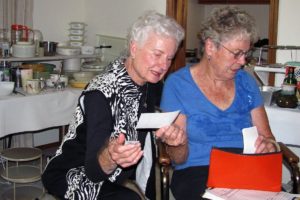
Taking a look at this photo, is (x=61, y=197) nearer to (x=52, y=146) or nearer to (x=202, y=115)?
(x=202, y=115)

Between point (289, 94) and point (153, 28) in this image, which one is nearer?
point (153, 28)

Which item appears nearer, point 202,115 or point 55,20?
point 202,115

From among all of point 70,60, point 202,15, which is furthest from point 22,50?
point 202,15

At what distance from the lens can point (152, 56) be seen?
1.36m

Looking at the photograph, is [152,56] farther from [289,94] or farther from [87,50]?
[87,50]

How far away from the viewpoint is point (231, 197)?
1.36 meters

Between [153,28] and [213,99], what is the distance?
0.47 metres

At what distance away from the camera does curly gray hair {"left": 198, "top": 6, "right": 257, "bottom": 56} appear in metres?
1.54

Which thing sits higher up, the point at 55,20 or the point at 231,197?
the point at 55,20

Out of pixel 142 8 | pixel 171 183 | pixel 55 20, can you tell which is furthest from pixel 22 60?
pixel 171 183

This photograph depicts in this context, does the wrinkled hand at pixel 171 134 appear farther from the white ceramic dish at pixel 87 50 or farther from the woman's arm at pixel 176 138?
the white ceramic dish at pixel 87 50

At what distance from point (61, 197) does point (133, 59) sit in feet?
1.85

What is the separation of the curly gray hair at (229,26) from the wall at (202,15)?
2.14 metres

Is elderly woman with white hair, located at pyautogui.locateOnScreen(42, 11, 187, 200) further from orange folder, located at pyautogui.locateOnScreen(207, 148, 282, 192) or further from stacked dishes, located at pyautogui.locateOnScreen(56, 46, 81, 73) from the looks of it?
stacked dishes, located at pyautogui.locateOnScreen(56, 46, 81, 73)
